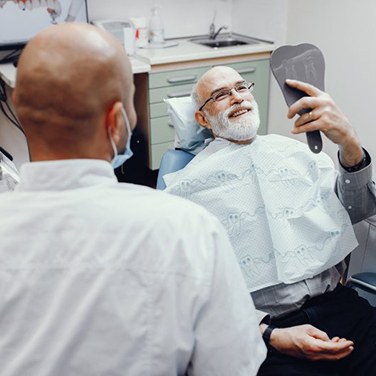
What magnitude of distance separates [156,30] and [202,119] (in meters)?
1.94

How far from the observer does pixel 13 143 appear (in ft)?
12.2

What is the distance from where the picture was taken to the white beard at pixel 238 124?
190 centimetres

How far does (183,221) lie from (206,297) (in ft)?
0.47

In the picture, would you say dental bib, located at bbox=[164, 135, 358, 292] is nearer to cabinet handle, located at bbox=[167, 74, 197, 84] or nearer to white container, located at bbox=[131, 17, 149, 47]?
cabinet handle, located at bbox=[167, 74, 197, 84]

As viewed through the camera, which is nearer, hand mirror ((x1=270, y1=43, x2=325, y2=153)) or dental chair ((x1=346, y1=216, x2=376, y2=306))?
hand mirror ((x1=270, y1=43, x2=325, y2=153))

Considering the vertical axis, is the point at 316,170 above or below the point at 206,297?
below

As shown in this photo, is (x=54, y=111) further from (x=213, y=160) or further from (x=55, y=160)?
(x=213, y=160)

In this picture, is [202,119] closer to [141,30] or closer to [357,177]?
[357,177]

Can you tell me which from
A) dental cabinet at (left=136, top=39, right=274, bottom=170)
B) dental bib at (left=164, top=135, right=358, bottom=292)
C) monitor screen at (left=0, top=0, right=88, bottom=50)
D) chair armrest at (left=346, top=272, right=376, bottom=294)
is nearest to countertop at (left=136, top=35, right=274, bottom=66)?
dental cabinet at (left=136, top=39, right=274, bottom=170)

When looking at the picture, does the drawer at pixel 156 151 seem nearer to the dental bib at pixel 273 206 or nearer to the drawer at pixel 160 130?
the drawer at pixel 160 130

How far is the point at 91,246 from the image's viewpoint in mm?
844

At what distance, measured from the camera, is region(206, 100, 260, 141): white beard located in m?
1.90

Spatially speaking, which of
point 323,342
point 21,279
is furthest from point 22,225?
point 323,342

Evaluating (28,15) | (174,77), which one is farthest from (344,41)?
(28,15)
